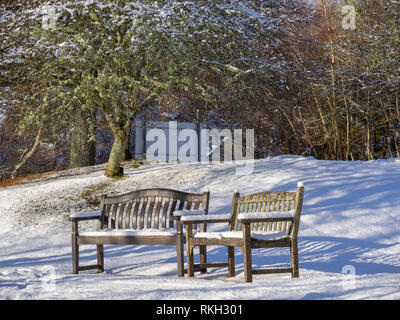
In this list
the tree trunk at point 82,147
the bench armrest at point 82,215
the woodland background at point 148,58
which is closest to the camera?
the bench armrest at point 82,215

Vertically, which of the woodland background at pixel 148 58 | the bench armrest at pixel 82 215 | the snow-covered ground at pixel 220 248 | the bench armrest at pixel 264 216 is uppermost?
the woodland background at pixel 148 58

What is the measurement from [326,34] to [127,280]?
16385mm

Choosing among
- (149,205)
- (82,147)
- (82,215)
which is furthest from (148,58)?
(82,147)

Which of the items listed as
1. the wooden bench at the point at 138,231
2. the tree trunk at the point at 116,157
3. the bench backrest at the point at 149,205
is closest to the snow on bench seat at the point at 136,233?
the wooden bench at the point at 138,231

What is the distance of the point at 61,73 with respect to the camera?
1312 centimetres

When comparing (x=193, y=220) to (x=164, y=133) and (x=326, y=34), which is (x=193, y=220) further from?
(x=326, y=34)

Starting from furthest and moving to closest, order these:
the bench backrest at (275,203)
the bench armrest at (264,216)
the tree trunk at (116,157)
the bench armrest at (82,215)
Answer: the tree trunk at (116,157) < the bench armrest at (82,215) < the bench backrest at (275,203) < the bench armrest at (264,216)

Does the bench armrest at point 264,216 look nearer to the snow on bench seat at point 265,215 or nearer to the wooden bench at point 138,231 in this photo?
the snow on bench seat at point 265,215

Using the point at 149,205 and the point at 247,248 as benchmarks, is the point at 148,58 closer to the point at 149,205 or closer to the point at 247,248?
the point at 149,205

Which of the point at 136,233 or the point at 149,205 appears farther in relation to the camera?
the point at 149,205

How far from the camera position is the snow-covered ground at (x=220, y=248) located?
199 inches

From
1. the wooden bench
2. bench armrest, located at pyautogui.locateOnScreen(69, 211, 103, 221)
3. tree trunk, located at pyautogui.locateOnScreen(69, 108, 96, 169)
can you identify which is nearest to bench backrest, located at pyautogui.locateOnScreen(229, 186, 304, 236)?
the wooden bench

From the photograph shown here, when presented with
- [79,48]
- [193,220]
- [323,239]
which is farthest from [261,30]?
[193,220]

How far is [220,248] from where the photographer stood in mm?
9625
